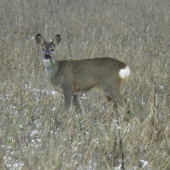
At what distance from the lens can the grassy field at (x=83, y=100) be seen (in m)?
3.29

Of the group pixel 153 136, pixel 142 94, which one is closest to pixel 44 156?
pixel 153 136

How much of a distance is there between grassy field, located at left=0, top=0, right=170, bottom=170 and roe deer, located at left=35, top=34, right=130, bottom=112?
180 millimetres

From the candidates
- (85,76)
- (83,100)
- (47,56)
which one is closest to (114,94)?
(85,76)

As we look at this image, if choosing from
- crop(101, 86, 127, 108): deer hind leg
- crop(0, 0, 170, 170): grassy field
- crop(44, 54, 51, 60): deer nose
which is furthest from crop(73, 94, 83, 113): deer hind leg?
crop(44, 54, 51, 60): deer nose

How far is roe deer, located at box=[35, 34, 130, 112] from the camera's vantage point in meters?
5.16

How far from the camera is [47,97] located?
16.9 ft

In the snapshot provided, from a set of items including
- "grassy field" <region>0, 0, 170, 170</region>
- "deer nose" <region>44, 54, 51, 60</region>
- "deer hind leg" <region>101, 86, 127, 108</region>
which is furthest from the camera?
"deer nose" <region>44, 54, 51, 60</region>

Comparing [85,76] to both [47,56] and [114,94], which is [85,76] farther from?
[47,56]

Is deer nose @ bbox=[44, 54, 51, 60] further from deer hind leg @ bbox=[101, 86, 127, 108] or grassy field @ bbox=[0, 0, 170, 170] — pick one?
deer hind leg @ bbox=[101, 86, 127, 108]

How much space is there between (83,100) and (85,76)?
20.9 inches

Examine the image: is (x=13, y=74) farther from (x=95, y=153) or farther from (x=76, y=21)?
(x=76, y=21)

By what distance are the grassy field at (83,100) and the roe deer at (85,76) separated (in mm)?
180

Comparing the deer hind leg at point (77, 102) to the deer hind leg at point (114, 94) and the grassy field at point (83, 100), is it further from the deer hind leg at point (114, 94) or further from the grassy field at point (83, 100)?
the deer hind leg at point (114, 94)

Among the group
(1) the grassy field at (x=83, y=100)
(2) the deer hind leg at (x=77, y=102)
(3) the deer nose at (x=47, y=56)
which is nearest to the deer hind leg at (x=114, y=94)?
(1) the grassy field at (x=83, y=100)
